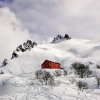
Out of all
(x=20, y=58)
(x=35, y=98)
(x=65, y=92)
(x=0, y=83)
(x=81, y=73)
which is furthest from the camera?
(x=20, y=58)

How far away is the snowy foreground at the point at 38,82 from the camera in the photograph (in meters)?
25.0

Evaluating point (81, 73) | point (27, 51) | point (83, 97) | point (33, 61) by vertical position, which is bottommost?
point (83, 97)

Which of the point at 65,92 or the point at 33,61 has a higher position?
the point at 33,61

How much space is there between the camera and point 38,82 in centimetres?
3609

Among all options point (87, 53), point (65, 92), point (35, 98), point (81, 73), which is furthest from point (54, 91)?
point (87, 53)

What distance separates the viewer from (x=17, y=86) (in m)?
31.4

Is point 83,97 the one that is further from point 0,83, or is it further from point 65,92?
point 0,83

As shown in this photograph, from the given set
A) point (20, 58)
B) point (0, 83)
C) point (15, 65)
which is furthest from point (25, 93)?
point (20, 58)

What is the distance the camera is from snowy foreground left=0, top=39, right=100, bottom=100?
985 inches

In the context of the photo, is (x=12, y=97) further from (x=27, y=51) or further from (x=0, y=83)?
(x=27, y=51)

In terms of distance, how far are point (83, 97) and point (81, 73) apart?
27524 mm

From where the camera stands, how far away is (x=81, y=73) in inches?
2018

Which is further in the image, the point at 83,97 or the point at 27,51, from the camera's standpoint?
the point at 27,51

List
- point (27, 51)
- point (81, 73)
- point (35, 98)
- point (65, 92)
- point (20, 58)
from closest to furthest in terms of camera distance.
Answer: point (35, 98) → point (65, 92) → point (81, 73) → point (20, 58) → point (27, 51)
